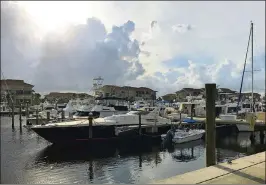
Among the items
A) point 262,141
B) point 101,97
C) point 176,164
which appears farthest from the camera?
point 101,97

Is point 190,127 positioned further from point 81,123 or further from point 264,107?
point 264,107

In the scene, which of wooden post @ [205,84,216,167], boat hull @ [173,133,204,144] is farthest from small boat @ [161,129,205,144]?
wooden post @ [205,84,216,167]

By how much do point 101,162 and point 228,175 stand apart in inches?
521

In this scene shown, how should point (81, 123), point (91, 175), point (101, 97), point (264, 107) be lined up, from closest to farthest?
point (91, 175) → point (81, 123) → point (101, 97) → point (264, 107)

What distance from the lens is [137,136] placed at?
30.6 meters

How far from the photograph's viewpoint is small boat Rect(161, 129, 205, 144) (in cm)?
2902

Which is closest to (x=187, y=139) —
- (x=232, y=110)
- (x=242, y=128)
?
(x=242, y=128)

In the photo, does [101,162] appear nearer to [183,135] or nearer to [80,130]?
[80,130]

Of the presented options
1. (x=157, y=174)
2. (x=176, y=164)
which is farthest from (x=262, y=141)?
(x=157, y=174)

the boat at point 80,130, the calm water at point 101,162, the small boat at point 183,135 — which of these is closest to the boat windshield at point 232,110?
the calm water at point 101,162

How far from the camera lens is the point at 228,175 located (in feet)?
31.1

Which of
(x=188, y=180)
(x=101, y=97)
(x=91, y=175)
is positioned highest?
(x=101, y=97)

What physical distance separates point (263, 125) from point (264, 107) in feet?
87.1

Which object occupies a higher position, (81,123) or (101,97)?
(101,97)
